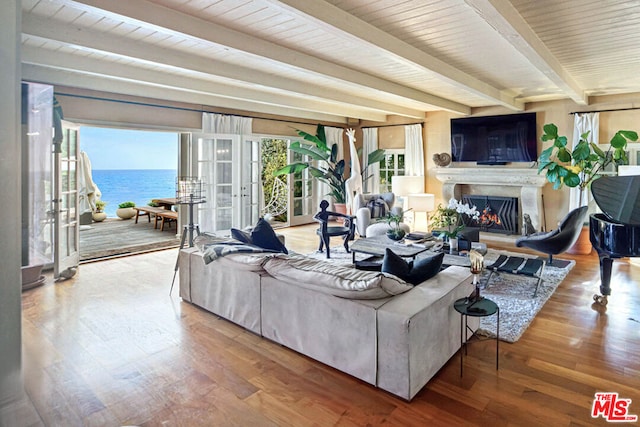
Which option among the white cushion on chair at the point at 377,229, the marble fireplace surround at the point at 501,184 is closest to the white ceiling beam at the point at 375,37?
the white cushion on chair at the point at 377,229

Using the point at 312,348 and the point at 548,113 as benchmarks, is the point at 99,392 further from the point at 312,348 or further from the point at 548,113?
the point at 548,113

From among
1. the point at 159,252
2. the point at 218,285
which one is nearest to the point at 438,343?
the point at 218,285

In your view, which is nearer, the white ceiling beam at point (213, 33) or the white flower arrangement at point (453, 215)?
the white ceiling beam at point (213, 33)

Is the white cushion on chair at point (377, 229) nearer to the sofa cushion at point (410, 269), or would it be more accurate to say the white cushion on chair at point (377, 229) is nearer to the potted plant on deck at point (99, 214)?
the sofa cushion at point (410, 269)

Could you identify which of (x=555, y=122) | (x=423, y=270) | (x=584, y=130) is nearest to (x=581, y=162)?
(x=584, y=130)

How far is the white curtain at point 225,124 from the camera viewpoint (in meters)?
6.99

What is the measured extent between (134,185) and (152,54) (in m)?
17.2

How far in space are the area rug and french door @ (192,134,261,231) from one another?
2.91 meters

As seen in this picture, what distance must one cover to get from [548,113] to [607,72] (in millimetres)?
2160

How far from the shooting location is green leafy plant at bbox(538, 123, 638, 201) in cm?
577

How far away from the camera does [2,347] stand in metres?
1.99

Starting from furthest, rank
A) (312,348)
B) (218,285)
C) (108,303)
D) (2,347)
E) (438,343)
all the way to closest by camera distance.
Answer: (108,303) < (218,285) < (312,348) < (438,343) < (2,347)

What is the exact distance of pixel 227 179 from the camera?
743 cm

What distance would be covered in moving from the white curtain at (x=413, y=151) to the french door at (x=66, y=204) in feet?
20.4
